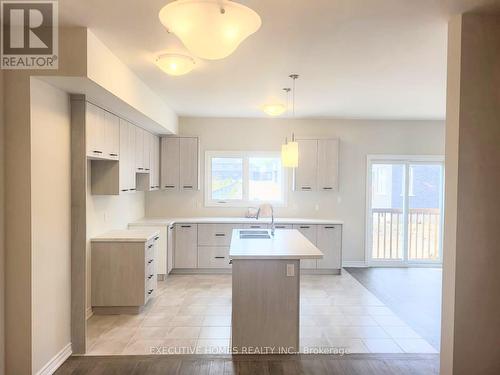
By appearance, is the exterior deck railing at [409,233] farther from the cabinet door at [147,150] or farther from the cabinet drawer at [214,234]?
A: the cabinet door at [147,150]

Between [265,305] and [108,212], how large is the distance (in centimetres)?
247

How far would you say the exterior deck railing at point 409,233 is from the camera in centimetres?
629

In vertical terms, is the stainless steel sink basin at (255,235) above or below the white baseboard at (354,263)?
above

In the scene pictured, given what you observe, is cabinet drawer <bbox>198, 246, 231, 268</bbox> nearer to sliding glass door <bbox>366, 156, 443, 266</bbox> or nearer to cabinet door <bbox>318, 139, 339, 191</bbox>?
cabinet door <bbox>318, 139, 339, 191</bbox>

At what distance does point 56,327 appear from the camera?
9.38ft

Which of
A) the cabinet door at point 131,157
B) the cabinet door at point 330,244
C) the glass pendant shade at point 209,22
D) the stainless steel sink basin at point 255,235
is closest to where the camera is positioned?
the glass pendant shade at point 209,22

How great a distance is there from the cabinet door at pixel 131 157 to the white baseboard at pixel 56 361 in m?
1.95

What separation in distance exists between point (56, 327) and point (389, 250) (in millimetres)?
5431

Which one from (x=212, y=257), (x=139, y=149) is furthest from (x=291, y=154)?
(x=212, y=257)

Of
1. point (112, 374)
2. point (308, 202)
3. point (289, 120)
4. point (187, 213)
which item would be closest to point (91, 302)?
point (112, 374)

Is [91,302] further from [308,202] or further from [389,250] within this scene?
[389,250]

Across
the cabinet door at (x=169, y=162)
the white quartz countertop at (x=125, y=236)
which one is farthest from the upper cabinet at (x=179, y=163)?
the white quartz countertop at (x=125, y=236)

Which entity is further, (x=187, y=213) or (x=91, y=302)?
(x=187, y=213)

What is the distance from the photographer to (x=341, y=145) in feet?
20.2
